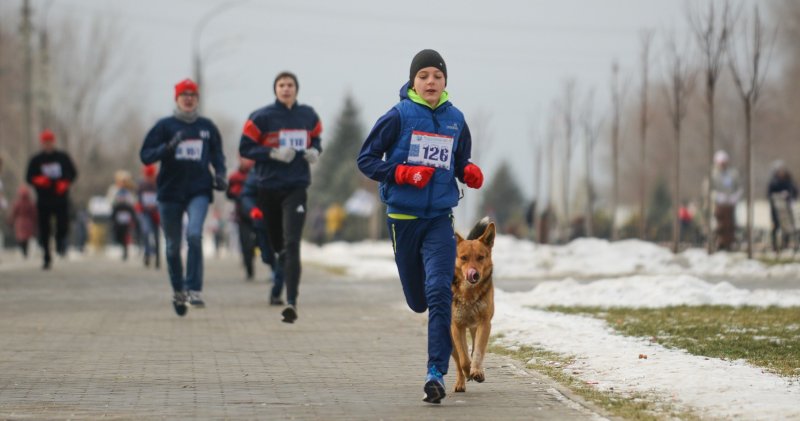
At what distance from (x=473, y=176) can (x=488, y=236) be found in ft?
1.49

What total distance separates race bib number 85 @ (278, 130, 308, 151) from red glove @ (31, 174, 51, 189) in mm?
10564

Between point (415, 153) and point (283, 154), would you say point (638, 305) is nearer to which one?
point (283, 154)

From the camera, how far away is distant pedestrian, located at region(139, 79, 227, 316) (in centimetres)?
1470

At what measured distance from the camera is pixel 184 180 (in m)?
14.8

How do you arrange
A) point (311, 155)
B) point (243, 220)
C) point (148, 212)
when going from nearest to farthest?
point (311, 155) < point (243, 220) < point (148, 212)

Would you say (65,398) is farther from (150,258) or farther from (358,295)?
(150,258)

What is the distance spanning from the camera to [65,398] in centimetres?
861

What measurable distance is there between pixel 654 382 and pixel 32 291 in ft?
40.2

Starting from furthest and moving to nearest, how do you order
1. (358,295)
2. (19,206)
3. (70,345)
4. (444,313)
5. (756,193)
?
1. (756,193)
2. (19,206)
3. (358,295)
4. (70,345)
5. (444,313)

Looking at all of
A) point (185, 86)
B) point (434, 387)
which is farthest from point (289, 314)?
point (434, 387)

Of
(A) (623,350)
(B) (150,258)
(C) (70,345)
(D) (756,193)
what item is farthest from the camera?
(D) (756,193)

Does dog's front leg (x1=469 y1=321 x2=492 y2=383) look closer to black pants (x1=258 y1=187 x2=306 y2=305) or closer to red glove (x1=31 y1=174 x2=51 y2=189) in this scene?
black pants (x1=258 y1=187 x2=306 y2=305)

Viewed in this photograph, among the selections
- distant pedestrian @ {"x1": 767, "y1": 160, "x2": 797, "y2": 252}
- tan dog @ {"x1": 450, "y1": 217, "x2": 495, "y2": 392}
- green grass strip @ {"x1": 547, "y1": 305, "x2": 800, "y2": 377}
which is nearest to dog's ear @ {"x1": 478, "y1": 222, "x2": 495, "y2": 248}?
tan dog @ {"x1": 450, "y1": 217, "x2": 495, "y2": 392}

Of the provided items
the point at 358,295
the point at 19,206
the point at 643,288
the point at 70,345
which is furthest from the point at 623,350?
the point at 19,206
